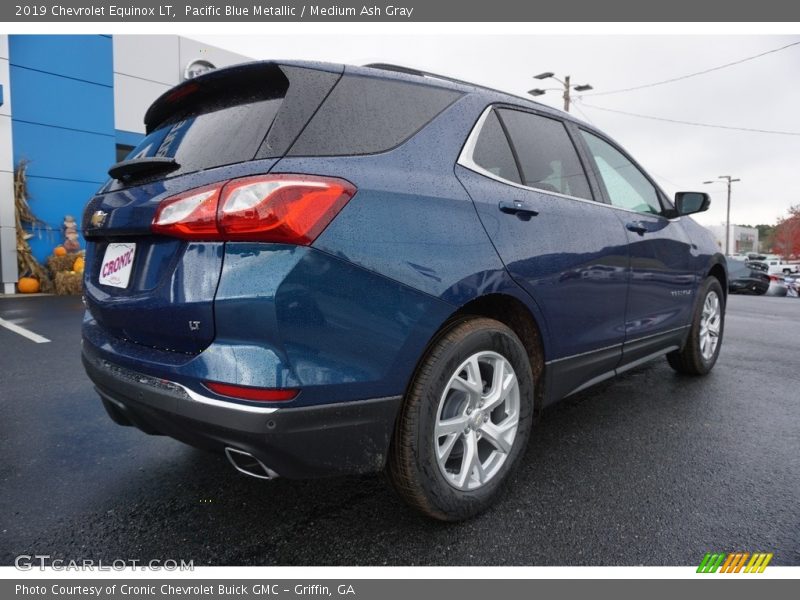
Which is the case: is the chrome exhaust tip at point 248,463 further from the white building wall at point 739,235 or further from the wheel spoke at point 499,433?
the white building wall at point 739,235

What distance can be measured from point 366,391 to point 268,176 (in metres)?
0.71

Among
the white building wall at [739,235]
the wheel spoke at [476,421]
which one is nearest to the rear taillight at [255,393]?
the wheel spoke at [476,421]

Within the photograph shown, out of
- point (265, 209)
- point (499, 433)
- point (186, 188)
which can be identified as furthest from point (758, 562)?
point (186, 188)

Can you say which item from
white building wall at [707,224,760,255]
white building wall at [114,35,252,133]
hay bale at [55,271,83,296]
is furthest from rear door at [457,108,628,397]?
white building wall at [707,224,760,255]

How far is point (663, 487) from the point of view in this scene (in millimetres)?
2291

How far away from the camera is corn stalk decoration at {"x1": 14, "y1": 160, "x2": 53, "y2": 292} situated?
1039 cm

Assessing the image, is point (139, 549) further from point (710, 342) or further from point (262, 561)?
point (710, 342)

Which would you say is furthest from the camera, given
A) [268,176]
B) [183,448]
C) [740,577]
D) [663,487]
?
[183,448]

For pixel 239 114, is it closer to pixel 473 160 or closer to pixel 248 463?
pixel 473 160

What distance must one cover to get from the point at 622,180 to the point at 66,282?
1047 centimetres

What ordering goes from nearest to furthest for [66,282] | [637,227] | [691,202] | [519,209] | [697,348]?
[519,209], [637,227], [691,202], [697,348], [66,282]

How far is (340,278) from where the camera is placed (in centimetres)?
154

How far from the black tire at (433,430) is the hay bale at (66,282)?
10.5 metres

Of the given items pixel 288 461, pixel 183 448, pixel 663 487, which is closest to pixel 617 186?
pixel 663 487
